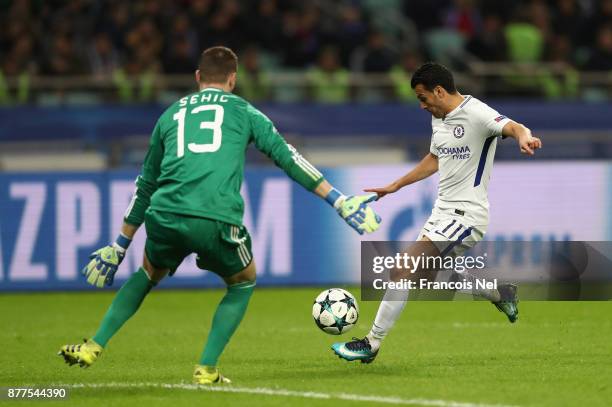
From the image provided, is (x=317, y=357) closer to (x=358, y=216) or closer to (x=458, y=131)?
(x=458, y=131)

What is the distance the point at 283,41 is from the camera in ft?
64.7

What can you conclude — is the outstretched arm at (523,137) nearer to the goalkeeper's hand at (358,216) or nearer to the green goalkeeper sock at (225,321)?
the goalkeeper's hand at (358,216)

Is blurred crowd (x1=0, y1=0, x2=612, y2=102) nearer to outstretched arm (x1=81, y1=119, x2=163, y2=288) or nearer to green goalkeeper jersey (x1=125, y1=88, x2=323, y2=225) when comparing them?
outstretched arm (x1=81, y1=119, x2=163, y2=288)

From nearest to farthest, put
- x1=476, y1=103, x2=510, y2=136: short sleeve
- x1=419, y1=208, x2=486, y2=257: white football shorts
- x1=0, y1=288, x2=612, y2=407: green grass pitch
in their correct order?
1. x1=0, y1=288, x2=612, y2=407: green grass pitch
2. x1=476, y1=103, x2=510, y2=136: short sleeve
3. x1=419, y1=208, x2=486, y2=257: white football shorts

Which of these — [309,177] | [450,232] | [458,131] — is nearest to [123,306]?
[309,177]

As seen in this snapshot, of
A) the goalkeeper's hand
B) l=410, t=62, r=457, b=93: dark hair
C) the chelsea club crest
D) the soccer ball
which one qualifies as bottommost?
the soccer ball

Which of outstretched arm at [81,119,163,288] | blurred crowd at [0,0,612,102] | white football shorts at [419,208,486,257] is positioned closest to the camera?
outstretched arm at [81,119,163,288]

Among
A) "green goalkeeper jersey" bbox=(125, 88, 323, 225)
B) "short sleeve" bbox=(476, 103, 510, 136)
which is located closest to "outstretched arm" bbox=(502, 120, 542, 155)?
"short sleeve" bbox=(476, 103, 510, 136)

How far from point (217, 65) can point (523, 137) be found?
6.75 ft

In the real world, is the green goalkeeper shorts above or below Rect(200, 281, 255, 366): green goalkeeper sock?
above

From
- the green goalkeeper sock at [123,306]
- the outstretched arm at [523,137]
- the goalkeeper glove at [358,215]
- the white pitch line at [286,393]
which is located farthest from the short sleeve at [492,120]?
the green goalkeeper sock at [123,306]

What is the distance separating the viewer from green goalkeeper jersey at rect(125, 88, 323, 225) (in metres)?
7.64

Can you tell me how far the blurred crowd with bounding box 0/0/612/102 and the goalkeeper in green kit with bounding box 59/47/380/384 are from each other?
33.3 ft

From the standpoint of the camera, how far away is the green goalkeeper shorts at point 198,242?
299 inches
